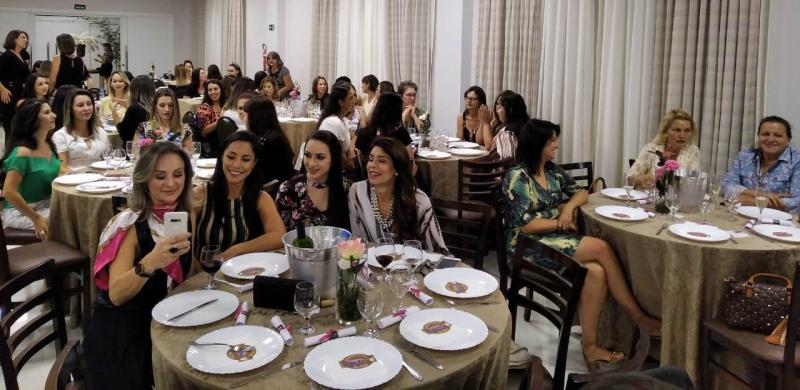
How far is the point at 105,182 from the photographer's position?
12.8 feet

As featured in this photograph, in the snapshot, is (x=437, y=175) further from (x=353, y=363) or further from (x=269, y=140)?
(x=353, y=363)

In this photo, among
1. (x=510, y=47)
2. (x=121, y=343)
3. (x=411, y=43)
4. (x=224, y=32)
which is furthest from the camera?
(x=224, y=32)

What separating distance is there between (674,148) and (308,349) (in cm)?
344

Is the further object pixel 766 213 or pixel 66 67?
pixel 66 67

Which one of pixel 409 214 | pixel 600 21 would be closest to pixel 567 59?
pixel 600 21

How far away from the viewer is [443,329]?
1968mm

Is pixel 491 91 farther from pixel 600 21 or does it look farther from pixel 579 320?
pixel 579 320

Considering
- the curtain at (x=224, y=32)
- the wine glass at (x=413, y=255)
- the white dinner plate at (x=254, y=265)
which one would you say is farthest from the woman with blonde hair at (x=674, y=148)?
the curtain at (x=224, y=32)

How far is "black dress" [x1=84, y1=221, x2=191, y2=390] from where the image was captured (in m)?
2.32

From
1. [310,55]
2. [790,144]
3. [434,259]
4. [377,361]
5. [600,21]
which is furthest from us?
[310,55]

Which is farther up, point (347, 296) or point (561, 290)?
point (347, 296)

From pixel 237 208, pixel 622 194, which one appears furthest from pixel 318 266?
pixel 622 194

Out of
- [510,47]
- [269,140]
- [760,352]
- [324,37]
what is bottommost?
[760,352]

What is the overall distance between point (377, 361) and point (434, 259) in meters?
0.93
